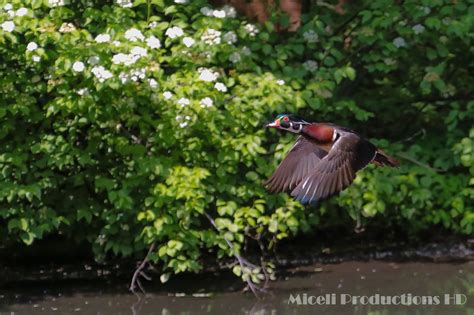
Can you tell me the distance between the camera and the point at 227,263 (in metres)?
10.4

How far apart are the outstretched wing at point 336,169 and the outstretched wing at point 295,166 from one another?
19.4 inches

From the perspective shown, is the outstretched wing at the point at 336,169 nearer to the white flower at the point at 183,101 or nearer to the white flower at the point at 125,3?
the white flower at the point at 183,101

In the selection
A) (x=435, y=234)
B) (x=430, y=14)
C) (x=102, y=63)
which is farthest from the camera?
(x=435, y=234)

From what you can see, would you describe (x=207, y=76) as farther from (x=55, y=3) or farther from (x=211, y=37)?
(x=55, y=3)

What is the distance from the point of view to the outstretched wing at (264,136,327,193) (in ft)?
26.0

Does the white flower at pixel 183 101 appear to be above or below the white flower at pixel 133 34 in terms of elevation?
below

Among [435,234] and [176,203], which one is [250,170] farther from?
[435,234]

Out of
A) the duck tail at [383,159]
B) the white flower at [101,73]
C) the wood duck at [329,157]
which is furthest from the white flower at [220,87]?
the duck tail at [383,159]

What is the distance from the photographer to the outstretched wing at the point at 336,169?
7.13 m

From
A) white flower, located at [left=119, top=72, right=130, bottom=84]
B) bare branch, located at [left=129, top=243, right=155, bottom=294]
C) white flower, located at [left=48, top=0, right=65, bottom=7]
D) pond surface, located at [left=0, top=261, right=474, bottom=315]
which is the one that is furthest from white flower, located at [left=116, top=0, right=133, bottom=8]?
pond surface, located at [left=0, top=261, right=474, bottom=315]

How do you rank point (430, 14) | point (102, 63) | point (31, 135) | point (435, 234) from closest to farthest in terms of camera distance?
point (102, 63)
point (31, 135)
point (430, 14)
point (435, 234)

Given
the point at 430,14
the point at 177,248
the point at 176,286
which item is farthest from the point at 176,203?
the point at 430,14

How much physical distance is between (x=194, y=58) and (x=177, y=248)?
140 cm

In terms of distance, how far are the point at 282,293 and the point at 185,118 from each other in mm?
1540
